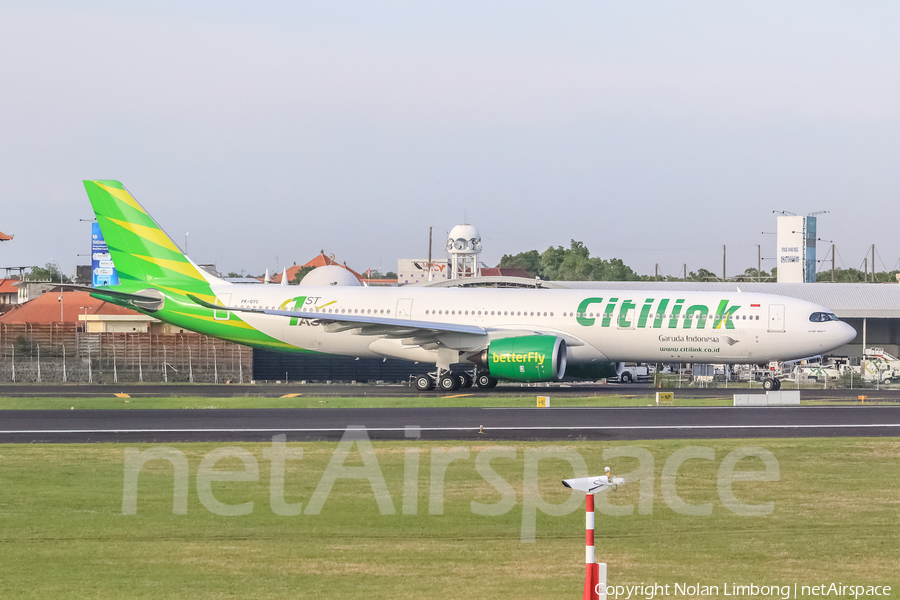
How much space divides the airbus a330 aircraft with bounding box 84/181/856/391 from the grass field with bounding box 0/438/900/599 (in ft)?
→ 61.8

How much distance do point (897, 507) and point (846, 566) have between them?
13.8 ft

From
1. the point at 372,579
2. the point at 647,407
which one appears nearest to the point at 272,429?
the point at 647,407

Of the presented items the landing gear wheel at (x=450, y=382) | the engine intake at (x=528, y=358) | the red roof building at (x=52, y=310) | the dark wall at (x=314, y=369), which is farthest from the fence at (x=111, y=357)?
the engine intake at (x=528, y=358)

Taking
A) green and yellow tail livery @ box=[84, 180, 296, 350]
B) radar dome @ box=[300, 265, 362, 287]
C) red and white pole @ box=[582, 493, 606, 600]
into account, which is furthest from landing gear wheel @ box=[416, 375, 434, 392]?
red and white pole @ box=[582, 493, 606, 600]

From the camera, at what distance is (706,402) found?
32500 mm

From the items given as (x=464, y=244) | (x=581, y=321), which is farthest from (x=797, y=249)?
(x=581, y=321)

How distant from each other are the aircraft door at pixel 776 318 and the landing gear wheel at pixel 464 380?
12.0 metres

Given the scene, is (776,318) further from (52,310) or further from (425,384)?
(52,310)

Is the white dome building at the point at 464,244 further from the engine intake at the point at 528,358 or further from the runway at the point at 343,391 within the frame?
the engine intake at the point at 528,358

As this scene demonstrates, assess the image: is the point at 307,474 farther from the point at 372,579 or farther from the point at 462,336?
the point at 462,336

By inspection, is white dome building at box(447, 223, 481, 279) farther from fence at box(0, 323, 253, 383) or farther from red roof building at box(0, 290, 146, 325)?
fence at box(0, 323, 253, 383)

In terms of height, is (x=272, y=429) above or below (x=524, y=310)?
below

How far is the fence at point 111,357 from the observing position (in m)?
46.3

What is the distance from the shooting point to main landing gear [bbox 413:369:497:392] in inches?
1513
